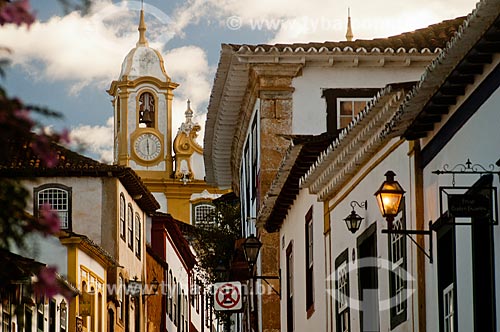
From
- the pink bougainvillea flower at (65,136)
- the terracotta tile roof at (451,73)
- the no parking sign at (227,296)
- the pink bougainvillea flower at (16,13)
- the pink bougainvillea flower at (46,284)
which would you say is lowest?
the pink bougainvillea flower at (46,284)

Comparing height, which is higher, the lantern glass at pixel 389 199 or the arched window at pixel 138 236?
the arched window at pixel 138 236

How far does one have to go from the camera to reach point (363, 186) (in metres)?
18.0

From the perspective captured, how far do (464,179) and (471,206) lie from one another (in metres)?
1.29

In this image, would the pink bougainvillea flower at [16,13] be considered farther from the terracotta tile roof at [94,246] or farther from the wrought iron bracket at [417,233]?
the terracotta tile roof at [94,246]

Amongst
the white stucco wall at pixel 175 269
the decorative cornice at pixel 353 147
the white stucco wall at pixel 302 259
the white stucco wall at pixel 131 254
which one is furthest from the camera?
the white stucco wall at pixel 175 269

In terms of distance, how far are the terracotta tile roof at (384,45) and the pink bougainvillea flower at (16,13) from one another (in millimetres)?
23203

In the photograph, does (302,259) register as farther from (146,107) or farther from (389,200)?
(146,107)

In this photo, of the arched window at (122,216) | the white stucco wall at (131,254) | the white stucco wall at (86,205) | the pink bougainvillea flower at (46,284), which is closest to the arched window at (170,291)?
the white stucco wall at (131,254)

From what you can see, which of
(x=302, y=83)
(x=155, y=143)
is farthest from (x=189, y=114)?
(x=302, y=83)

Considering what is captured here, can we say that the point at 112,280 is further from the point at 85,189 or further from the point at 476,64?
the point at 476,64

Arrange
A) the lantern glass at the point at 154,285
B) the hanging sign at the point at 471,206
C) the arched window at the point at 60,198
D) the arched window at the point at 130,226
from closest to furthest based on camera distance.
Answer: the hanging sign at the point at 471,206, the arched window at the point at 60,198, the arched window at the point at 130,226, the lantern glass at the point at 154,285

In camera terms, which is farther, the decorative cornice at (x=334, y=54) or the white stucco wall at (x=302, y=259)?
the decorative cornice at (x=334, y=54)

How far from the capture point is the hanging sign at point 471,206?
1186cm

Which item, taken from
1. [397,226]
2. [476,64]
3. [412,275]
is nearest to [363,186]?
[397,226]
